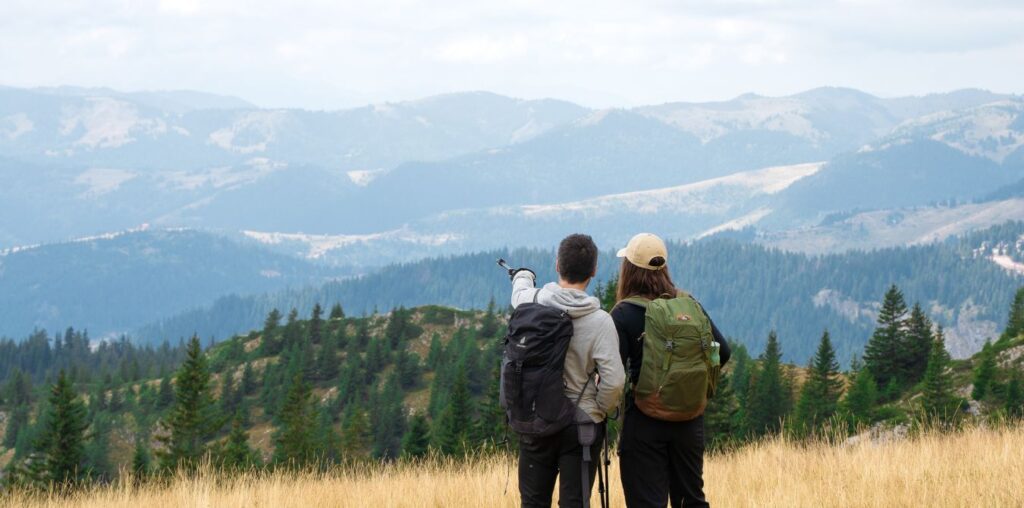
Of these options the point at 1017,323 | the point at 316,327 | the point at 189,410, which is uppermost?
the point at 1017,323

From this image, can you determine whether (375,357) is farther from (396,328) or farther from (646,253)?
(646,253)

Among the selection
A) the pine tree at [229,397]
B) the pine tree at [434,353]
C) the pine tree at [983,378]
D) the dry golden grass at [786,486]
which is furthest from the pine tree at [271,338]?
the dry golden grass at [786,486]

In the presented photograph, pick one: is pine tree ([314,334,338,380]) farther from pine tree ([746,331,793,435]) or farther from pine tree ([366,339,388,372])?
pine tree ([746,331,793,435])

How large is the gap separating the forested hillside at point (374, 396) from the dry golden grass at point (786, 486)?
949 centimetres

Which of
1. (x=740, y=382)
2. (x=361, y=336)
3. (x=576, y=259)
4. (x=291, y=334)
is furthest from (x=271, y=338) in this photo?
(x=576, y=259)

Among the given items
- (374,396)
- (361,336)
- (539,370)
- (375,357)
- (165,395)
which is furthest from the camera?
(361,336)

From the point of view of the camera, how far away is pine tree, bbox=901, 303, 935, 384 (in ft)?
206

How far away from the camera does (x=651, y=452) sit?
949cm

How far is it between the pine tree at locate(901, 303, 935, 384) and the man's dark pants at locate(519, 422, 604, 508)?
58602 mm

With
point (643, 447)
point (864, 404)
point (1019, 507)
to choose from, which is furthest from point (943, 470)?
point (864, 404)

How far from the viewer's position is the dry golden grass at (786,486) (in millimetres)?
10641

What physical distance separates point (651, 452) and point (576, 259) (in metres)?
2.06

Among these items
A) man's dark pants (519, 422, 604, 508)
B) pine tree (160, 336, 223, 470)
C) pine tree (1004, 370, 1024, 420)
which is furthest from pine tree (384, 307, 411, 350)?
man's dark pants (519, 422, 604, 508)

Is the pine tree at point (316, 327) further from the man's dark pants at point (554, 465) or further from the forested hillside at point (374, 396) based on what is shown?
the man's dark pants at point (554, 465)
